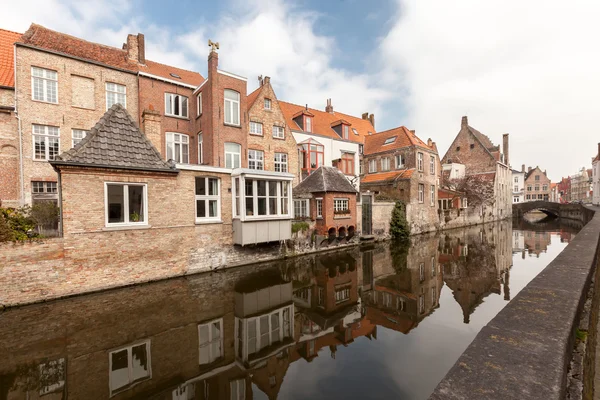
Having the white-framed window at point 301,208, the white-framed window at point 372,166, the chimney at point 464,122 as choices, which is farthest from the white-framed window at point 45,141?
the chimney at point 464,122

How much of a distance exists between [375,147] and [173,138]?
2020 cm

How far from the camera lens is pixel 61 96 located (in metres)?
15.5

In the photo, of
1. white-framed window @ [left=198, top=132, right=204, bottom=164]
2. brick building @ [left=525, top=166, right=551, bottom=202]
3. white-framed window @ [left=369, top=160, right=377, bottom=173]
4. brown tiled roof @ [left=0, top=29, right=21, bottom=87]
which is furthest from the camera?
brick building @ [left=525, top=166, right=551, bottom=202]

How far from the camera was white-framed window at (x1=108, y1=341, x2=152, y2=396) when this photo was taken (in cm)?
508

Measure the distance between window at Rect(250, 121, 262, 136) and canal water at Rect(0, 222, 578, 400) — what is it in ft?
36.3

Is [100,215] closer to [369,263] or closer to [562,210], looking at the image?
[369,263]

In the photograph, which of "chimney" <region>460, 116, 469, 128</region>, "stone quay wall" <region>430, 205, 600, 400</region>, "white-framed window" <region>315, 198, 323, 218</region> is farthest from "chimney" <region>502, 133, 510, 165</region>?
"stone quay wall" <region>430, 205, 600, 400</region>

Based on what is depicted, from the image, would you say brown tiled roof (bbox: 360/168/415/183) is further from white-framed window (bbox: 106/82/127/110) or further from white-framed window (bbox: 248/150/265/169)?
white-framed window (bbox: 106/82/127/110)

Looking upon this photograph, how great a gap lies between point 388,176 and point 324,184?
11429 millimetres

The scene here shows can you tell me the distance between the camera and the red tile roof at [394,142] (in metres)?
27.1

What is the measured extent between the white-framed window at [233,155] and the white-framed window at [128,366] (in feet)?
40.8

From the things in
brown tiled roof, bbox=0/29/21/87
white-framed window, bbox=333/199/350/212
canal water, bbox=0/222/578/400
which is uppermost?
brown tiled roof, bbox=0/29/21/87

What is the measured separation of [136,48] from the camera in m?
18.5

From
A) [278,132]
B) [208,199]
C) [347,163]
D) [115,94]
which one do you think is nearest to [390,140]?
[347,163]
